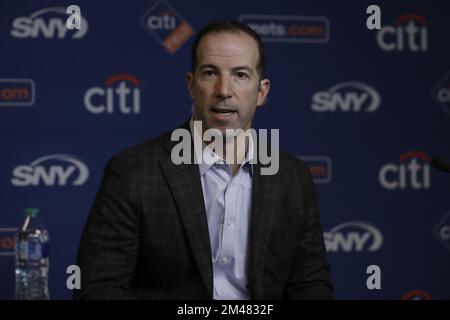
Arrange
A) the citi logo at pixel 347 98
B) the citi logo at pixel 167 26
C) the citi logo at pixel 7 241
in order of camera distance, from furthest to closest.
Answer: the citi logo at pixel 347 98 → the citi logo at pixel 167 26 → the citi logo at pixel 7 241

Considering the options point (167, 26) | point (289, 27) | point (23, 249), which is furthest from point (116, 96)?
point (289, 27)

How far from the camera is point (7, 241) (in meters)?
2.81

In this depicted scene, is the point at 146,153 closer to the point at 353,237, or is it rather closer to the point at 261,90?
the point at 261,90

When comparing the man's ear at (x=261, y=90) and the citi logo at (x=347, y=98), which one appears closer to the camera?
the man's ear at (x=261, y=90)

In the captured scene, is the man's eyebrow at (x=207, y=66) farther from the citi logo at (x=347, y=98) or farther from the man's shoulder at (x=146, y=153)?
the citi logo at (x=347, y=98)

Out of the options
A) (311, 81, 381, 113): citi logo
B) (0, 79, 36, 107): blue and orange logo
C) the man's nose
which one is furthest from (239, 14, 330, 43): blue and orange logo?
the man's nose

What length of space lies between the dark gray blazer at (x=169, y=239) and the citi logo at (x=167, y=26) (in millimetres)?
1143

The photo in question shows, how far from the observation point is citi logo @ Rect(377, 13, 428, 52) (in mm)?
3184

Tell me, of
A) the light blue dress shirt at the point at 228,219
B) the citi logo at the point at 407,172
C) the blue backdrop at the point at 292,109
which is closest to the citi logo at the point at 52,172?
the blue backdrop at the point at 292,109

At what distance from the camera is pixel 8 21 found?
2.82 metres

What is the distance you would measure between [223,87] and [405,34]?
1654 millimetres

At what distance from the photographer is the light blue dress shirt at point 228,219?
1853 millimetres

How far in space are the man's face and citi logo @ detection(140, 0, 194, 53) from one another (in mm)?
1088

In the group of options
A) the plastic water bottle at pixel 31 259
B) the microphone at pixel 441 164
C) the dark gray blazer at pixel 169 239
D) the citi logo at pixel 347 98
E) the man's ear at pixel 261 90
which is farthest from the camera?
the citi logo at pixel 347 98
